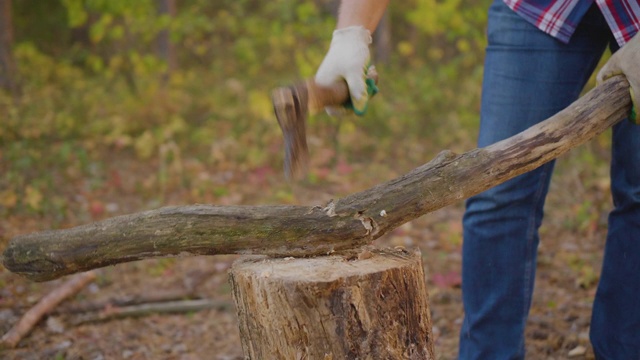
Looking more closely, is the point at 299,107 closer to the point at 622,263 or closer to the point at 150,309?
the point at 622,263

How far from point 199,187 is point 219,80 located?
3835 mm

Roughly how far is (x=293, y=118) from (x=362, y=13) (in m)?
0.50

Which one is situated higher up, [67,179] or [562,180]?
[67,179]

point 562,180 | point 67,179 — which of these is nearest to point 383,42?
point 562,180

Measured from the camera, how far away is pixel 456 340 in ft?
9.43

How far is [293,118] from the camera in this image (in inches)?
69.1

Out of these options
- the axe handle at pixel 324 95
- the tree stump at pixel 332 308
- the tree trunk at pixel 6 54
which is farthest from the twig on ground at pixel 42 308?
the tree trunk at pixel 6 54

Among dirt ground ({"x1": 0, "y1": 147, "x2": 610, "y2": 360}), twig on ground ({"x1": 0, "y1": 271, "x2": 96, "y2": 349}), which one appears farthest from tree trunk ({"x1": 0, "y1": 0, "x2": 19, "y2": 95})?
twig on ground ({"x1": 0, "y1": 271, "x2": 96, "y2": 349})

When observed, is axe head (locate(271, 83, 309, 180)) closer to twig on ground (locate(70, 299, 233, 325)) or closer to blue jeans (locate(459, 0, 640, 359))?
blue jeans (locate(459, 0, 640, 359))

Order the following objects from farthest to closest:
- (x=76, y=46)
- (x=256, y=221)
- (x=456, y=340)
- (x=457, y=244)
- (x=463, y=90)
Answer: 1. (x=76, y=46)
2. (x=463, y=90)
3. (x=457, y=244)
4. (x=456, y=340)
5. (x=256, y=221)

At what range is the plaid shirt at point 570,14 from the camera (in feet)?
6.20

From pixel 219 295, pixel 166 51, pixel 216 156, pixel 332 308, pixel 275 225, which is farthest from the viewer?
pixel 166 51

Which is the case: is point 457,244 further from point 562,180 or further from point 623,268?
point 623,268

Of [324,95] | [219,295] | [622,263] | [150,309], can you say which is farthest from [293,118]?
[219,295]
